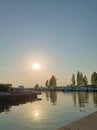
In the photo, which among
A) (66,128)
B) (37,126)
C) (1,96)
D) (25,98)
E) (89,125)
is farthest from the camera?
(25,98)

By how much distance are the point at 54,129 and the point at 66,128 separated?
11.1 meters

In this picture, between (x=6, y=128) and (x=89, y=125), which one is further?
(x=6, y=128)

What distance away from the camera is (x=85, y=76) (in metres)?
186

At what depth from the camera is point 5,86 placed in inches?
3615

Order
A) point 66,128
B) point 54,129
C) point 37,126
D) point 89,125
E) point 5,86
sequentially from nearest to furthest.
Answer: point 66,128 → point 89,125 → point 54,129 → point 37,126 → point 5,86

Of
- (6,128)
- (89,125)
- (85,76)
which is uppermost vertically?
(85,76)

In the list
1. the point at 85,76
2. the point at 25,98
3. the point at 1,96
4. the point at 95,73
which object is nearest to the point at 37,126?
the point at 1,96

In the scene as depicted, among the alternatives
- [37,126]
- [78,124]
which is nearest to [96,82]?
[37,126]

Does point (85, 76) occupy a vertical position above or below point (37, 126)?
above

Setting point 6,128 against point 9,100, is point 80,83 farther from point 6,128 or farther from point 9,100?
point 6,128

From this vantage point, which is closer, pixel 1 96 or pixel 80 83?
pixel 1 96

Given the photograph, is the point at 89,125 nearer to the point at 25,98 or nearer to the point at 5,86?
the point at 25,98

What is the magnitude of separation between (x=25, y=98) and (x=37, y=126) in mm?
58112

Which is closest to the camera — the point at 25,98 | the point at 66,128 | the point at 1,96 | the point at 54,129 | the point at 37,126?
the point at 66,128
